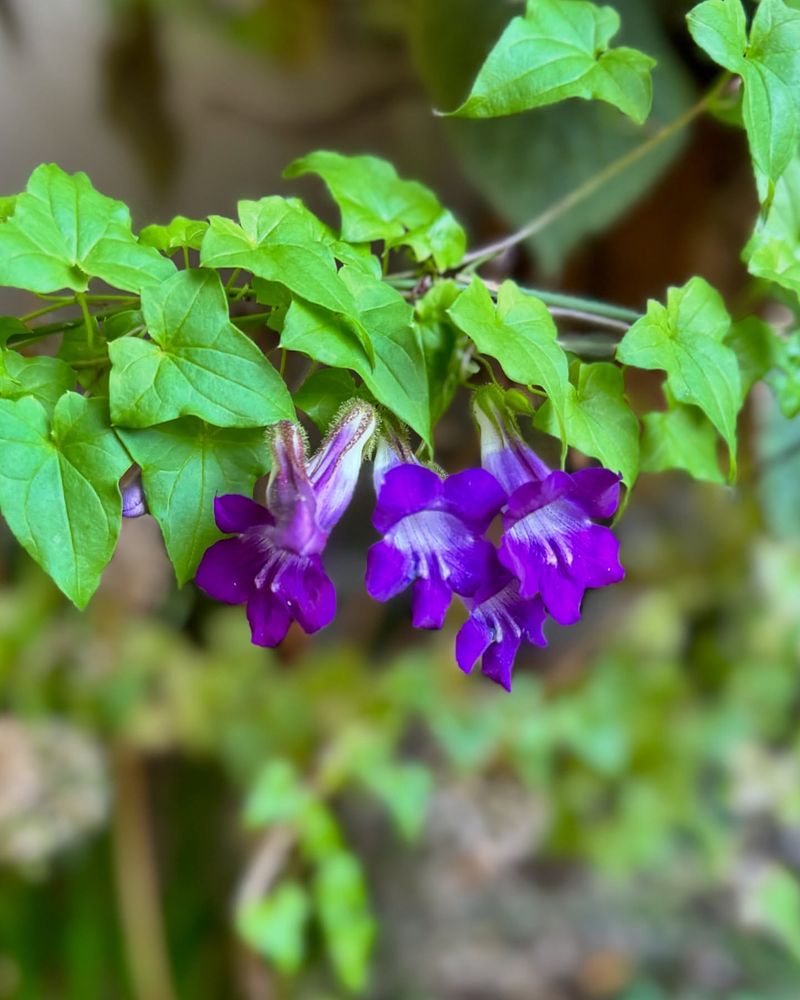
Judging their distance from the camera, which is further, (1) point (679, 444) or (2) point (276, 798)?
(2) point (276, 798)

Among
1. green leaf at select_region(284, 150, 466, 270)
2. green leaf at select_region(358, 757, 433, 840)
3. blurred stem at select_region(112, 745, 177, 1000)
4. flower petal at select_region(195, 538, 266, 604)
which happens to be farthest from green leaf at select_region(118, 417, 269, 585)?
blurred stem at select_region(112, 745, 177, 1000)


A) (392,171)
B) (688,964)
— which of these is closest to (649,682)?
(688,964)

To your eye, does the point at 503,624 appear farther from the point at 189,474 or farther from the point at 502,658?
the point at 189,474

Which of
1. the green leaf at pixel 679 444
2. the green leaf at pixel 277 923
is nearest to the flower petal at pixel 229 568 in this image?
the green leaf at pixel 679 444

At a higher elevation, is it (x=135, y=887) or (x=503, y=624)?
(x=503, y=624)

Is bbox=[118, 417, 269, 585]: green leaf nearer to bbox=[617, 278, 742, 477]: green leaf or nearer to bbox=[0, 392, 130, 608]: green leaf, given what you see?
bbox=[0, 392, 130, 608]: green leaf

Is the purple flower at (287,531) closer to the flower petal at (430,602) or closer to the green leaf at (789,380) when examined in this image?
the flower petal at (430,602)

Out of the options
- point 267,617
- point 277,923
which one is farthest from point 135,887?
point 267,617
